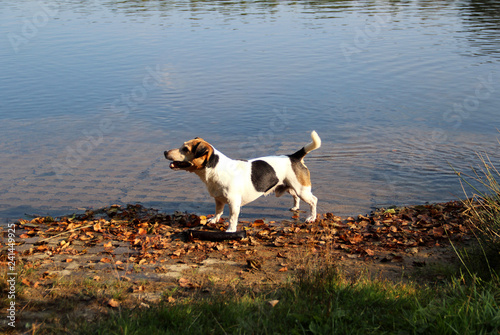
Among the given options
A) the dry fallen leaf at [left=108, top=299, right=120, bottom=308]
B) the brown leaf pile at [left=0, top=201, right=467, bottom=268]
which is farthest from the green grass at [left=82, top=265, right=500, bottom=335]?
the brown leaf pile at [left=0, top=201, right=467, bottom=268]

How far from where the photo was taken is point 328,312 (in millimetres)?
4074

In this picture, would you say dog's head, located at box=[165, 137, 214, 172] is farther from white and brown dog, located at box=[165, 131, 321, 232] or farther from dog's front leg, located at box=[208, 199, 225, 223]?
dog's front leg, located at box=[208, 199, 225, 223]

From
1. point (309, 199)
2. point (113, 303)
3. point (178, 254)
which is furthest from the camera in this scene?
point (309, 199)

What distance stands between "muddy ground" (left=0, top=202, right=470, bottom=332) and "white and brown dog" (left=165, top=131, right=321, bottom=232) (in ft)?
1.56

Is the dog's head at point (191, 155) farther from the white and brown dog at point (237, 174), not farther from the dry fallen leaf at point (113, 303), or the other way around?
the dry fallen leaf at point (113, 303)

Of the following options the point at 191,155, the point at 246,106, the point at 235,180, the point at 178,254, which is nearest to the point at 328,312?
→ the point at 178,254

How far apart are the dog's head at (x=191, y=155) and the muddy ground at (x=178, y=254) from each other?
38.7 inches

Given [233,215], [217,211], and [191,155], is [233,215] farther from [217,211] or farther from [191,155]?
[191,155]

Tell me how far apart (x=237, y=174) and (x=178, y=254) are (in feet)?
5.15

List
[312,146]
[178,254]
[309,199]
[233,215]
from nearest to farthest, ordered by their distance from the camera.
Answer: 1. [178,254]
2. [233,215]
3. [312,146]
4. [309,199]

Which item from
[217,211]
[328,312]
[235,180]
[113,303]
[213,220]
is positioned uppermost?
[328,312]

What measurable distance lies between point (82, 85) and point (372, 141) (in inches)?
426

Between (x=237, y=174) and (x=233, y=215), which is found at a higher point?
(x=237, y=174)

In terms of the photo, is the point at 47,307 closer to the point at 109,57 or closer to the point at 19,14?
the point at 109,57
